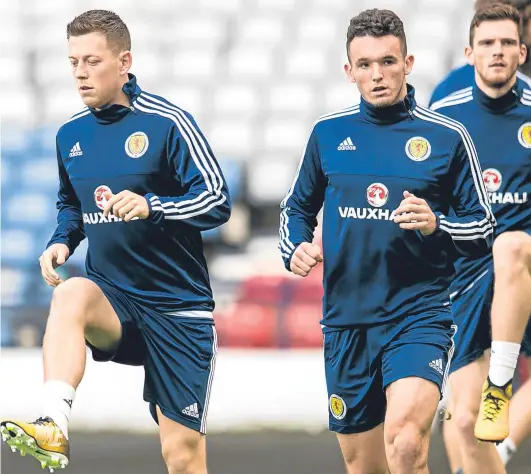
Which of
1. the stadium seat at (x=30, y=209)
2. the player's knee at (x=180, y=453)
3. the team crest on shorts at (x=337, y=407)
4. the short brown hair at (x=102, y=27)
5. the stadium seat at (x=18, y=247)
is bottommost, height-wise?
the stadium seat at (x=18, y=247)

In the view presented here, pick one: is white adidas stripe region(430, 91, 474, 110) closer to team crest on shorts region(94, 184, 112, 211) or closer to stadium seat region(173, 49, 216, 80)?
team crest on shorts region(94, 184, 112, 211)

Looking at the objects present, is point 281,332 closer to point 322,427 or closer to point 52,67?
point 322,427

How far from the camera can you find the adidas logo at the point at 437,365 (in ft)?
16.6

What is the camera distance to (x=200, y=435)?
5457mm

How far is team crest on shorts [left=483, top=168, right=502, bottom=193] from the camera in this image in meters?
5.92

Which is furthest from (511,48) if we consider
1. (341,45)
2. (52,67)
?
(52,67)

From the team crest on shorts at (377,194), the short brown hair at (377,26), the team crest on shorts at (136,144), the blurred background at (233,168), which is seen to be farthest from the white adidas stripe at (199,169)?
the blurred background at (233,168)

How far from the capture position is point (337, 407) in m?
5.32

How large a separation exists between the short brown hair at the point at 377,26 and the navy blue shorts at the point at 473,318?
1330 mm

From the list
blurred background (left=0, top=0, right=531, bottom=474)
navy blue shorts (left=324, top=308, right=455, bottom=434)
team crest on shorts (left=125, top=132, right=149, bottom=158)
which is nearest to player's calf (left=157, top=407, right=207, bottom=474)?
navy blue shorts (left=324, top=308, right=455, bottom=434)

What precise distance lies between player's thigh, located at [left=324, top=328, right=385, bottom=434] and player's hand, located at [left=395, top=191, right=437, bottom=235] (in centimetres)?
52

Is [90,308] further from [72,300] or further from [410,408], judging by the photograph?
[410,408]

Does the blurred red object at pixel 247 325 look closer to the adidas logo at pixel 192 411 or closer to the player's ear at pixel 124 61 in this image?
the adidas logo at pixel 192 411

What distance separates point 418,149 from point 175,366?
51.9 inches
